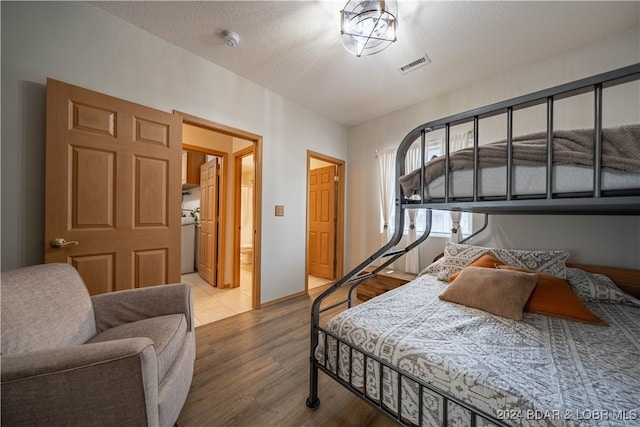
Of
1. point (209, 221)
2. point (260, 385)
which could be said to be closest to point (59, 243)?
point (260, 385)

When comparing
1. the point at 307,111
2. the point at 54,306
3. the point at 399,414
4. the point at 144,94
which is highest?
the point at 307,111

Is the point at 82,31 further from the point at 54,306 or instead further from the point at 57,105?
the point at 54,306

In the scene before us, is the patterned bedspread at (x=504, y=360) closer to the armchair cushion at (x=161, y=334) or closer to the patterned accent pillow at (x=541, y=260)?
the patterned accent pillow at (x=541, y=260)

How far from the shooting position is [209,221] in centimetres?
356

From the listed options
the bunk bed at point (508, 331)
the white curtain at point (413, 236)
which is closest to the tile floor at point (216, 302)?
the bunk bed at point (508, 331)

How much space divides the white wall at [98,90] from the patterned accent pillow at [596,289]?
8.68 ft

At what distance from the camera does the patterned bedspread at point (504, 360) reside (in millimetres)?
688

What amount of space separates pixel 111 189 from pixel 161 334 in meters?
1.13

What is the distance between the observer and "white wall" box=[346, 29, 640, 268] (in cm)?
180

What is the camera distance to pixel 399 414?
3.10 feet

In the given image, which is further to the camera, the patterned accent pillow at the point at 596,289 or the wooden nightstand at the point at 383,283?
the wooden nightstand at the point at 383,283

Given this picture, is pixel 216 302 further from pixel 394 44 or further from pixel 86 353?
pixel 394 44

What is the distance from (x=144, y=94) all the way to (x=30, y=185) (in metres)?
1.00

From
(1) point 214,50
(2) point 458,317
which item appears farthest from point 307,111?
(2) point 458,317
